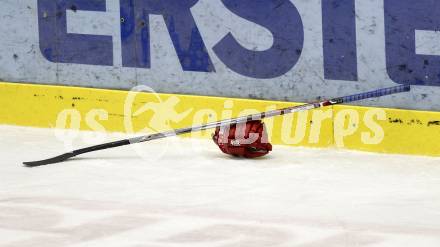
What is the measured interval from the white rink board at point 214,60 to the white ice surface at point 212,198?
50 cm

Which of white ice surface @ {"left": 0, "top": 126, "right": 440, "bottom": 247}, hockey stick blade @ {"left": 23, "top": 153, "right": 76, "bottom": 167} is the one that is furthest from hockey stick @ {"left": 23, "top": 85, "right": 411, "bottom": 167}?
white ice surface @ {"left": 0, "top": 126, "right": 440, "bottom": 247}

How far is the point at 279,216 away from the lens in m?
8.19

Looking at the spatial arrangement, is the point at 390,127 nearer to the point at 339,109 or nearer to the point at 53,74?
the point at 339,109

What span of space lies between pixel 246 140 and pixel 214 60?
110 centimetres

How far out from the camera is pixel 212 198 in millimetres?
8703

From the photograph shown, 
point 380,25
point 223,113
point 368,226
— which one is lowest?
point 368,226

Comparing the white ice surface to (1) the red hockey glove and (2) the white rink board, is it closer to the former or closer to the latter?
(1) the red hockey glove

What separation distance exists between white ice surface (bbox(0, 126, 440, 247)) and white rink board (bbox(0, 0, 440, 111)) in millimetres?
502

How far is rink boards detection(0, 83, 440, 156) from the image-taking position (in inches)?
392

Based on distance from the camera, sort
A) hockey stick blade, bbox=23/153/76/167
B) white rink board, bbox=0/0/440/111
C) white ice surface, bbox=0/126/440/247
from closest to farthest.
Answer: white ice surface, bbox=0/126/440/247 < hockey stick blade, bbox=23/153/76/167 < white rink board, bbox=0/0/440/111

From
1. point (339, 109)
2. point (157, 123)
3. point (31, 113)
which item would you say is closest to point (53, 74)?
point (31, 113)

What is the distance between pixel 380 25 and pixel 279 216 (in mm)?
2449

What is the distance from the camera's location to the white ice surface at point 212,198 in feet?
25.3

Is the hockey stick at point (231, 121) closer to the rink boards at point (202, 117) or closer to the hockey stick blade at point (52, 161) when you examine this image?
the hockey stick blade at point (52, 161)
